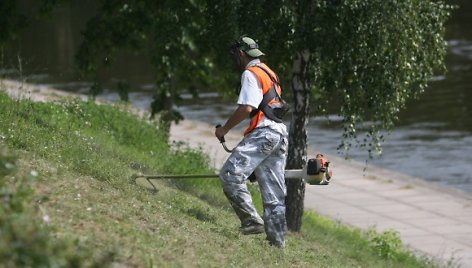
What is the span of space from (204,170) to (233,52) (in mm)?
5210

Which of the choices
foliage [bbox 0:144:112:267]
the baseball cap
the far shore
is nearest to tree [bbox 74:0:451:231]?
the baseball cap

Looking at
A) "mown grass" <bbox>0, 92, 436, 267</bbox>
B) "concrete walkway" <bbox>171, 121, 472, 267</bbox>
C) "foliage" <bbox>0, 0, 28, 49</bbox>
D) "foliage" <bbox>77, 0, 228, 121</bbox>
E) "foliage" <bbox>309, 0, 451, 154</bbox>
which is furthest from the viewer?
"foliage" <bbox>0, 0, 28, 49</bbox>

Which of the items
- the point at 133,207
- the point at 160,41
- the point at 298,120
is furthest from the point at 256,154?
the point at 160,41

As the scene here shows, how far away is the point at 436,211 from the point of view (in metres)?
15.4

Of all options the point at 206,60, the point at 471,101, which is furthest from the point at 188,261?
the point at 471,101

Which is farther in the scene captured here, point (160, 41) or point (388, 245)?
point (160, 41)

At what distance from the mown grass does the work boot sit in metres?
0.07

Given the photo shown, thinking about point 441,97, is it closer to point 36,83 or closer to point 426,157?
point 426,157

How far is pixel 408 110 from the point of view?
2564cm

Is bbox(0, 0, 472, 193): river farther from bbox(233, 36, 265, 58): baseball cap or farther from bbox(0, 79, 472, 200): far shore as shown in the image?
bbox(233, 36, 265, 58): baseball cap

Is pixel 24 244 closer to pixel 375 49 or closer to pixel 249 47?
pixel 249 47

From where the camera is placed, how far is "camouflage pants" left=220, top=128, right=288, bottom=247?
891cm

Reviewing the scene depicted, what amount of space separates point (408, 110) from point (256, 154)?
56.5 feet

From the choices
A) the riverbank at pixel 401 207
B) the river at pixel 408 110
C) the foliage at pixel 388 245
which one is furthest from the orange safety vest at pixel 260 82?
the riverbank at pixel 401 207
